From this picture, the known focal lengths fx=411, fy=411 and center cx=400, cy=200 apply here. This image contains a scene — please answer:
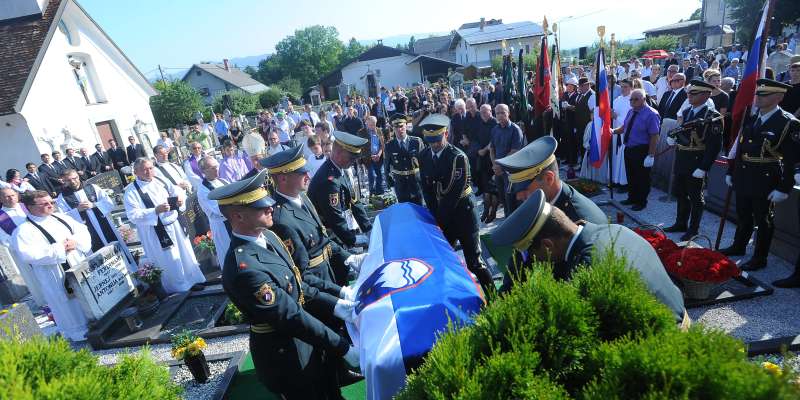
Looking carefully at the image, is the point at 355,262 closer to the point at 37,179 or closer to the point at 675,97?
the point at 675,97

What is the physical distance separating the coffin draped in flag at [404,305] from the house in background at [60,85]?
19515 mm

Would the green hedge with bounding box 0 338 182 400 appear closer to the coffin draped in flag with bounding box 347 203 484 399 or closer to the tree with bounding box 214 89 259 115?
the coffin draped in flag with bounding box 347 203 484 399

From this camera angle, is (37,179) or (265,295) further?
(37,179)

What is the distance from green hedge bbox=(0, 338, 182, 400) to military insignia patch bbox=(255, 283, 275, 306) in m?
0.93

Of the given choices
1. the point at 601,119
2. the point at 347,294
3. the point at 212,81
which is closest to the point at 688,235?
the point at 601,119

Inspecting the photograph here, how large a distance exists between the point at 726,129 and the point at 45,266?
10.7 m

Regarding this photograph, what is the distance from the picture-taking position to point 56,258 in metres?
5.51

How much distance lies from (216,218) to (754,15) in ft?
145

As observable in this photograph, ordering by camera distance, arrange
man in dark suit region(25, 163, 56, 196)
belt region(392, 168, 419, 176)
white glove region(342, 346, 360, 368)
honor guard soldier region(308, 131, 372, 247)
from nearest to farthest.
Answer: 1. white glove region(342, 346, 360, 368)
2. honor guard soldier region(308, 131, 372, 247)
3. belt region(392, 168, 419, 176)
4. man in dark suit region(25, 163, 56, 196)

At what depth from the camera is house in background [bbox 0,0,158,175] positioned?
54.3ft

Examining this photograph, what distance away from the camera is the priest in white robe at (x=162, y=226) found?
6.32 meters

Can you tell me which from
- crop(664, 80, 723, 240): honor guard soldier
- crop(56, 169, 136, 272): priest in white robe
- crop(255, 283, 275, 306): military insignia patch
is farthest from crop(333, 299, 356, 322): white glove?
crop(56, 169, 136, 272): priest in white robe

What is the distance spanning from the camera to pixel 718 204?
6680 mm

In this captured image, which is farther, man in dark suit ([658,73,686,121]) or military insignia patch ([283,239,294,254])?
man in dark suit ([658,73,686,121])
